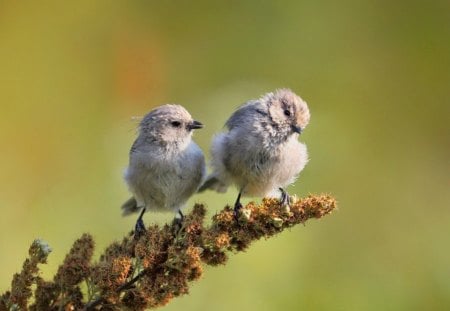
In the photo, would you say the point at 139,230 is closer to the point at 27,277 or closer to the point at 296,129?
the point at 27,277

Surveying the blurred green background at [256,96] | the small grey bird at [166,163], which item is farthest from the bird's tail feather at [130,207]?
the small grey bird at [166,163]

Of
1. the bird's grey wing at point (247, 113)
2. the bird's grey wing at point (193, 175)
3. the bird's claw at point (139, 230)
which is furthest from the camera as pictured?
the bird's grey wing at point (193, 175)

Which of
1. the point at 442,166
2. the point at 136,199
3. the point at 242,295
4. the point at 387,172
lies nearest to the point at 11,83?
the point at 136,199

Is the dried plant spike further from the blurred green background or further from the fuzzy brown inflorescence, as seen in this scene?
the blurred green background

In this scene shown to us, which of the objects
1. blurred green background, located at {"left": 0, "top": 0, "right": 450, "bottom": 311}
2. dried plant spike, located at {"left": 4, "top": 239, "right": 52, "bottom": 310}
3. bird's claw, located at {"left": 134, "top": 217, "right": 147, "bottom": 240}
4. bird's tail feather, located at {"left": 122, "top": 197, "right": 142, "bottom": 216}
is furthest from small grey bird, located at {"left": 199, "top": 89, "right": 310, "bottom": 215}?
dried plant spike, located at {"left": 4, "top": 239, "right": 52, "bottom": 310}

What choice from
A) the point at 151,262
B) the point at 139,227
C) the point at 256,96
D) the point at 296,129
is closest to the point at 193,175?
the point at 139,227

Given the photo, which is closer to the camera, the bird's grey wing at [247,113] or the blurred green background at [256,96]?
the bird's grey wing at [247,113]

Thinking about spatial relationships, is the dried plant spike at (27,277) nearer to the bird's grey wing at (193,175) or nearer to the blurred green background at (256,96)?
the bird's grey wing at (193,175)
